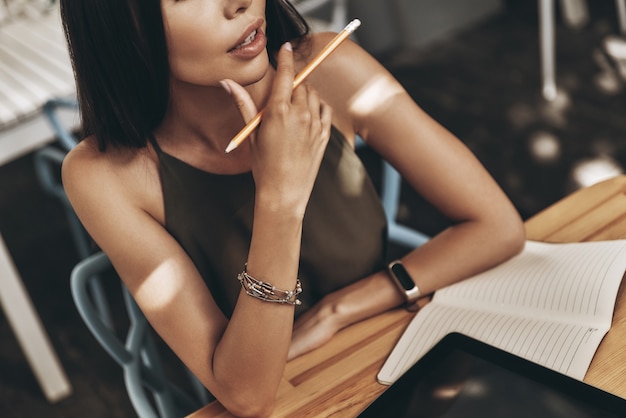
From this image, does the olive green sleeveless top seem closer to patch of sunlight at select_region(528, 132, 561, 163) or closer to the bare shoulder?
the bare shoulder

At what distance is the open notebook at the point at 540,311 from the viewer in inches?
34.4

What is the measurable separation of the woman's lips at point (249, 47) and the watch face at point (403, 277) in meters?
0.38

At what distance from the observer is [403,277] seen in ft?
3.58

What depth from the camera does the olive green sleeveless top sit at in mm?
1162

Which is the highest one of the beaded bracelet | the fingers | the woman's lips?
the woman's lips

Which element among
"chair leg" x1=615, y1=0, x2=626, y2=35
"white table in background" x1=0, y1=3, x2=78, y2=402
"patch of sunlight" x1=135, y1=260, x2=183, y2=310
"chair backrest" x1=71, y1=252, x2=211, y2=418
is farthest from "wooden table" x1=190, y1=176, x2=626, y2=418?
"chair leg" x1=615, y1=0, x2=626, y2=35

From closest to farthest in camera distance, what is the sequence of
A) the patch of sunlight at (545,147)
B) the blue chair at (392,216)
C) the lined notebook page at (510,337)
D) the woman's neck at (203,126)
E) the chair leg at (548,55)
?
the lined notebook page at (510,337)
the woman's neck at (203,126)
the blue chair at (392,216)
the patch of sunlight at (545,147)
the chair leg at (548,55)

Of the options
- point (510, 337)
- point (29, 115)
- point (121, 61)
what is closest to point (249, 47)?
point (121, 61)

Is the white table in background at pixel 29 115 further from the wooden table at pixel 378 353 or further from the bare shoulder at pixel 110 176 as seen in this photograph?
the wooden table at pixel 378 353

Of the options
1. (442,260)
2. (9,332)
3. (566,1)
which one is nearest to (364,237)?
(442,260)

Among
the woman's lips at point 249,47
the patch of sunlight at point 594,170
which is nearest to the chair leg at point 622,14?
the patch of sunlight at point 594,170

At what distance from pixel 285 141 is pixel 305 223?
28 cm

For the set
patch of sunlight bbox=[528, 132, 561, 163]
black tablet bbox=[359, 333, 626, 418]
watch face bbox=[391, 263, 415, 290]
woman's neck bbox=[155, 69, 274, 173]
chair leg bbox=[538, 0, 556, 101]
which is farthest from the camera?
chair leg bbox=[538, 0, 556, 101]

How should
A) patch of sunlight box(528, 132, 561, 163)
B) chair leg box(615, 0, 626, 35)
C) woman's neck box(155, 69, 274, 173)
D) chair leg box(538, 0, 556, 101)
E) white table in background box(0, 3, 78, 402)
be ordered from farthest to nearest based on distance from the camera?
chair leg box(615, 0, 626, 35) < chair leg box(538, 0, 556, 101) < patch of sunlight box(528, 132, 561, 163) < white table in background box(0, 3, 78, 402) < woman's neck box(155, 69, 274, 173)
